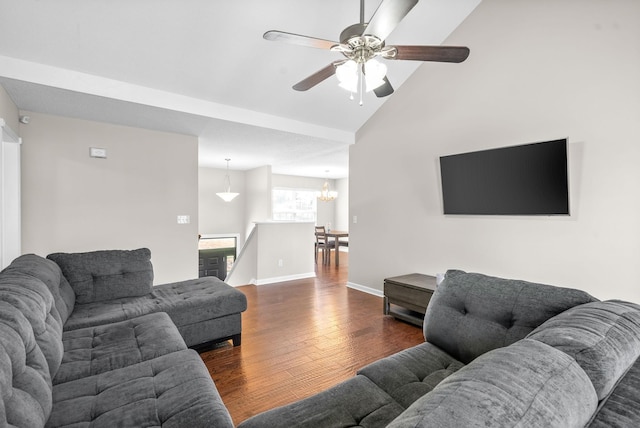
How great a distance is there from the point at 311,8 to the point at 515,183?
2.56 metres

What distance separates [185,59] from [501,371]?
3.38 meters

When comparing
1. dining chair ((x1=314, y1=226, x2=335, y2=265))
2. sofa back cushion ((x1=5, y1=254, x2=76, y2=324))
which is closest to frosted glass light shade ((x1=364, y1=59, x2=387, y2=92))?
sofa back cushion ((x1=5, y1=254, x2=76, y2=324))

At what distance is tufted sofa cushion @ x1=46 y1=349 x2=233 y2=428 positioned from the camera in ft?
3.72

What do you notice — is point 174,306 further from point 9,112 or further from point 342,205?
point 342,205

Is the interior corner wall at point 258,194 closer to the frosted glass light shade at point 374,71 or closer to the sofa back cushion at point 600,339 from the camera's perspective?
the frosted glass light shade at point 374,71

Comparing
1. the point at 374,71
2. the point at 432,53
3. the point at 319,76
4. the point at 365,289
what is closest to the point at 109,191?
the point at 319,76

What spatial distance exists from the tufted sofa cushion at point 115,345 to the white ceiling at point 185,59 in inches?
88.1

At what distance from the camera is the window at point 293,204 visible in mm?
9391

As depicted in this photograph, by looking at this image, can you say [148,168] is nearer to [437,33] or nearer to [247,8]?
[247,8]

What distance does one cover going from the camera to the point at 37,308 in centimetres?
149

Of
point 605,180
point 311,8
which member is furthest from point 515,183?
point 311,8

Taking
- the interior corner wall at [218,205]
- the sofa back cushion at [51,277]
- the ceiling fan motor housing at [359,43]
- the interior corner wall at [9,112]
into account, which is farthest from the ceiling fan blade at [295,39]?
the interior corner wall at [218,205]

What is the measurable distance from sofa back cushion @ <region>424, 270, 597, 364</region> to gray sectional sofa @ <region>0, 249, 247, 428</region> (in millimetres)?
1180

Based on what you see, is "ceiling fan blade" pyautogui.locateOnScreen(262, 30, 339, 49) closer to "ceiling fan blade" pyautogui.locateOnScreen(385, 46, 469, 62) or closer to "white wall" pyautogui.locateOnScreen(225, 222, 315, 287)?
"ceiling fan blade" pyautogui.locateOnScreen(385, 46, 469, 62)
